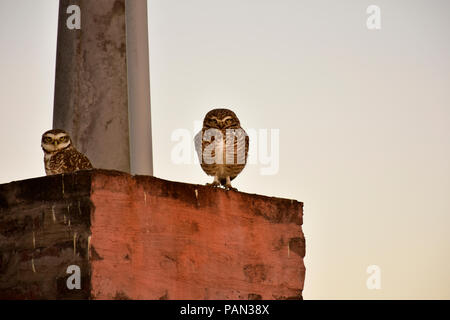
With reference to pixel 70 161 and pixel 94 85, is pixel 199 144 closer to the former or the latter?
pixel 70 161

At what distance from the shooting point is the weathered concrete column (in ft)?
33.3

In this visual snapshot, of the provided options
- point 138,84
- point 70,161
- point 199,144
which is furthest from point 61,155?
point 138,84

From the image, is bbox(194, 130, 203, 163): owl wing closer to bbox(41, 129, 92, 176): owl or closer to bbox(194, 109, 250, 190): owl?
bbox(194, 109, 250, 190): owl

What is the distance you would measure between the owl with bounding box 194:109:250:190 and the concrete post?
4.10ft

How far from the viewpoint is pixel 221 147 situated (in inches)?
357

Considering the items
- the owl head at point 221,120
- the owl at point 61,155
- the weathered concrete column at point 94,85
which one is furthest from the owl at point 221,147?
the weathered concrete column at point 94,85

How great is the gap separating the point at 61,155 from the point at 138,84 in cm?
206

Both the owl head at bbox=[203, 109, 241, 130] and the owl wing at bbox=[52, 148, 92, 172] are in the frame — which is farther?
the owl head at bbox=[203, 109, 241, 130]

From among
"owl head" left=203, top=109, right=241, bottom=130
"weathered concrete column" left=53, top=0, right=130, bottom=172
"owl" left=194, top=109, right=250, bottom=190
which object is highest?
"weathered concrete column" left=53, top=0, right=130, bottom=172

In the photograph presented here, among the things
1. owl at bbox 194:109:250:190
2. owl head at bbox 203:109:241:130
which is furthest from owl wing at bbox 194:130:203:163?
owl head at bbox 203:109:241:130

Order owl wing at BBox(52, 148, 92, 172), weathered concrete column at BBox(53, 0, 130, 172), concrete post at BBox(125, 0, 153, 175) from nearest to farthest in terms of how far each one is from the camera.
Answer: owl wing at BBox(52, 148, 92, 172) < weathered concrete column at BBox(53, 0, 130, 172) < concrete post at BBox(125, 0, 153, 175)

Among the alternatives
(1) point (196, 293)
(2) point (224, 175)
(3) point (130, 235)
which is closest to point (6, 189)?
(3) point (130, 235)

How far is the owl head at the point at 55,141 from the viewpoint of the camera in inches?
353
